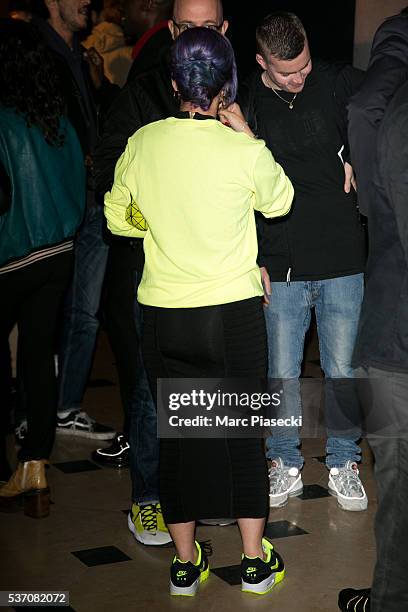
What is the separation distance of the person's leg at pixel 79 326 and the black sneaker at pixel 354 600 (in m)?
2.08

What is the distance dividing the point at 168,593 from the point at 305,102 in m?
1.75

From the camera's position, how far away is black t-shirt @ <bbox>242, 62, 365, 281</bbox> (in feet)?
12.4

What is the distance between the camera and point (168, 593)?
127 inches

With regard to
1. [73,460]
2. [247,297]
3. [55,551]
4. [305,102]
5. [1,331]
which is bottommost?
[73,460]

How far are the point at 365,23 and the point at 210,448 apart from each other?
4332 millimetres

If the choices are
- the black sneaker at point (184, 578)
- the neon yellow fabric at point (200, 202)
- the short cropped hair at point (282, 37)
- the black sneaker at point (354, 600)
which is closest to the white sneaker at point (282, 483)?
the black sneaker at point (184, 578)

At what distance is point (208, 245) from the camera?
9.77 feet

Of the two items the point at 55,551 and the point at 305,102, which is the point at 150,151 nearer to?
the point at 305,102

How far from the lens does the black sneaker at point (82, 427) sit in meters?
4.84

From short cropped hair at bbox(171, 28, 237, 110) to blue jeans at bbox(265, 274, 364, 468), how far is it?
1124 millimetres

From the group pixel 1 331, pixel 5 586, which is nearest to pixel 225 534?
pixel 5 586

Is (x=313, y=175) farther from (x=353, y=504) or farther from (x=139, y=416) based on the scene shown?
(x=353, y=504)

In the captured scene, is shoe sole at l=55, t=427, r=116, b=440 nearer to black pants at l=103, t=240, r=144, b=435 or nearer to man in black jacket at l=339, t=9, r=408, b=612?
black pants at l=103, t=240, r=144, b=435

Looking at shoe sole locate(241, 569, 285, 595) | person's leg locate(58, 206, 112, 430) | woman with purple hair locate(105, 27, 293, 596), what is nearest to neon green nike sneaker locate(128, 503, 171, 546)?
woman with purple hair locate(105, 27, 293, 596)
